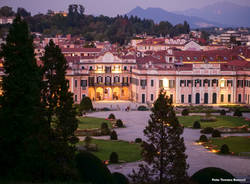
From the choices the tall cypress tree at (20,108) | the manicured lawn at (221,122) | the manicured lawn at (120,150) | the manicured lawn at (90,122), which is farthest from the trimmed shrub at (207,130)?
the tall cypress tree at (20,108)

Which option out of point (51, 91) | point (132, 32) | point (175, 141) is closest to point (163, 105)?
point (175, 141)

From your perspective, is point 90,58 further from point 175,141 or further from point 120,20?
point 120,20

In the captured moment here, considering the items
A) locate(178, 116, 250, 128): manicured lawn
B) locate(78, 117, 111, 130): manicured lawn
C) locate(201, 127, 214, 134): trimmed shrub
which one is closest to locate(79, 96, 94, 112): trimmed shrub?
locate(78, 117, 111, 130): manicured lawn

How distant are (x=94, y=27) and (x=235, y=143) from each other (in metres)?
137

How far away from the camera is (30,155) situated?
868 inches

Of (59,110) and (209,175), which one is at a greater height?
(59,110)

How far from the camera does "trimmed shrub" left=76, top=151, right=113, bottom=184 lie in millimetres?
22484

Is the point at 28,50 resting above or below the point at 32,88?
above

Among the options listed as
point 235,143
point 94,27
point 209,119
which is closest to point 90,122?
point 209,119

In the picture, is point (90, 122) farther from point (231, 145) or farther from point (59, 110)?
point (59, 110)

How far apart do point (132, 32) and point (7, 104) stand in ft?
442

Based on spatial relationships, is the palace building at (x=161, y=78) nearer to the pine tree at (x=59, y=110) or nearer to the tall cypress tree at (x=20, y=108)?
the tall cypress tree at (x=20, y=108)

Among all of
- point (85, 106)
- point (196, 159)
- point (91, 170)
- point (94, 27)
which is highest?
point (94, 27)

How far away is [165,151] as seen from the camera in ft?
80.5
